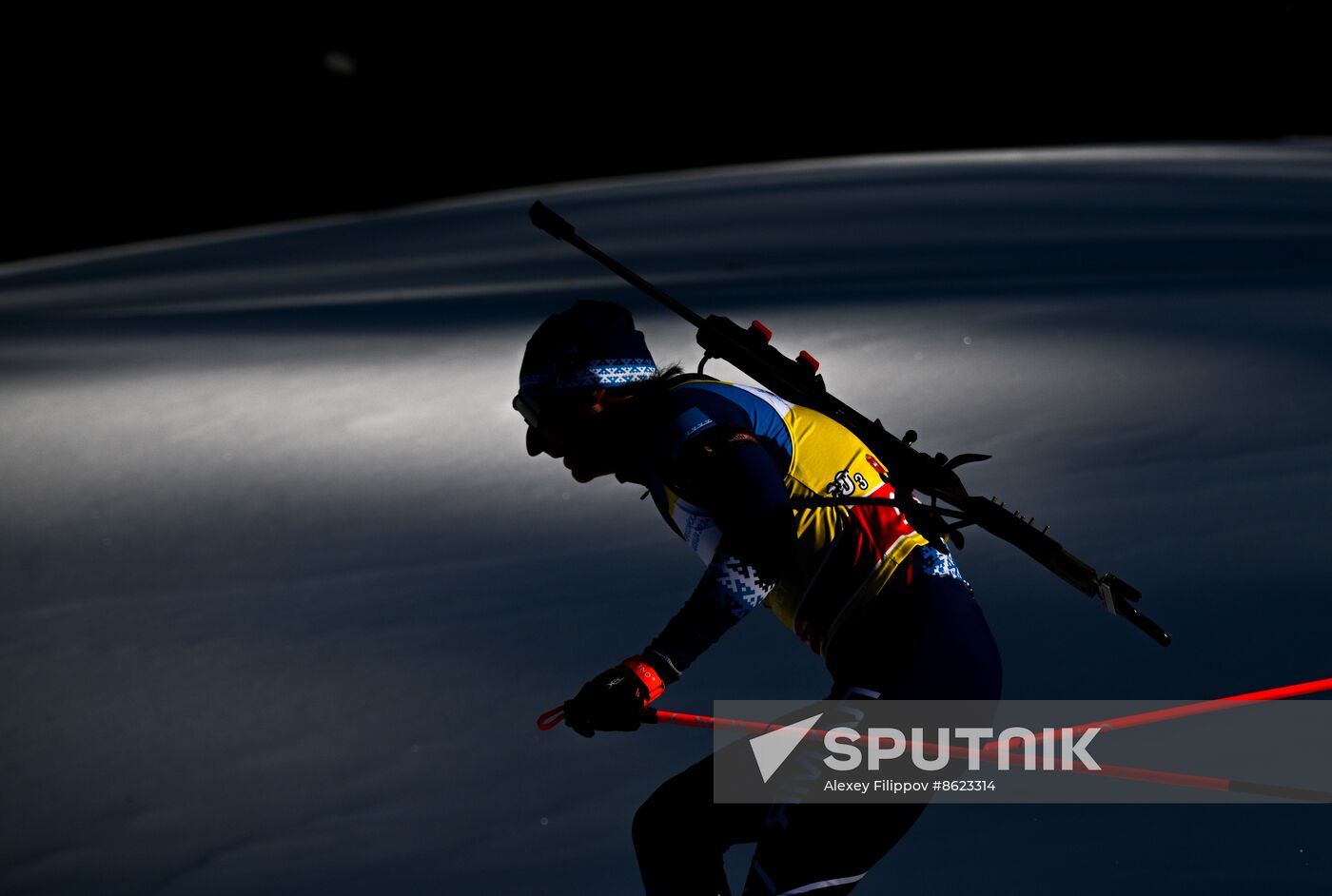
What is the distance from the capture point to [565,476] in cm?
566

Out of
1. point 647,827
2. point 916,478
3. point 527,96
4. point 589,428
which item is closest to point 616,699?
point 647,827

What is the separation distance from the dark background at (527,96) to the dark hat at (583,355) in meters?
14.1

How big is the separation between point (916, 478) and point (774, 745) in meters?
0.44

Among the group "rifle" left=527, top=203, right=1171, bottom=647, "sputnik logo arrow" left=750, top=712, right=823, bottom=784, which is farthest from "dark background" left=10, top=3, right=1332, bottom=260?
"sputnik logo arrow" left=750, top=712, right=823, bottom=784

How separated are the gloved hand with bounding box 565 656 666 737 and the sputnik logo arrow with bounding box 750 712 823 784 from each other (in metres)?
0.19

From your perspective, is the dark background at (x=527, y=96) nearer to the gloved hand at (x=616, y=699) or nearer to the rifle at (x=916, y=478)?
the rifle at (x=916, y=478)

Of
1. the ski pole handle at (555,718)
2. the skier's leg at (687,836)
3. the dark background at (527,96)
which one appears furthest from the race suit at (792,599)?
the dark background at (527,96)

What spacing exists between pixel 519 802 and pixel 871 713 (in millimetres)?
1397

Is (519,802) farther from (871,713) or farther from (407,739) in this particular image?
(871,713)

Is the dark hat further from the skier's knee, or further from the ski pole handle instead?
the skier's knee

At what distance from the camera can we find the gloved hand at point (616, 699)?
224cm

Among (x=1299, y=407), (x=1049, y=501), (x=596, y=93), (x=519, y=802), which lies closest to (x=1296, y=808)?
(x=519, y=802)

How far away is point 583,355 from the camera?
2.38 metres

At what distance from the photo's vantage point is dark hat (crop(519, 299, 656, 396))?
2.38 meters
